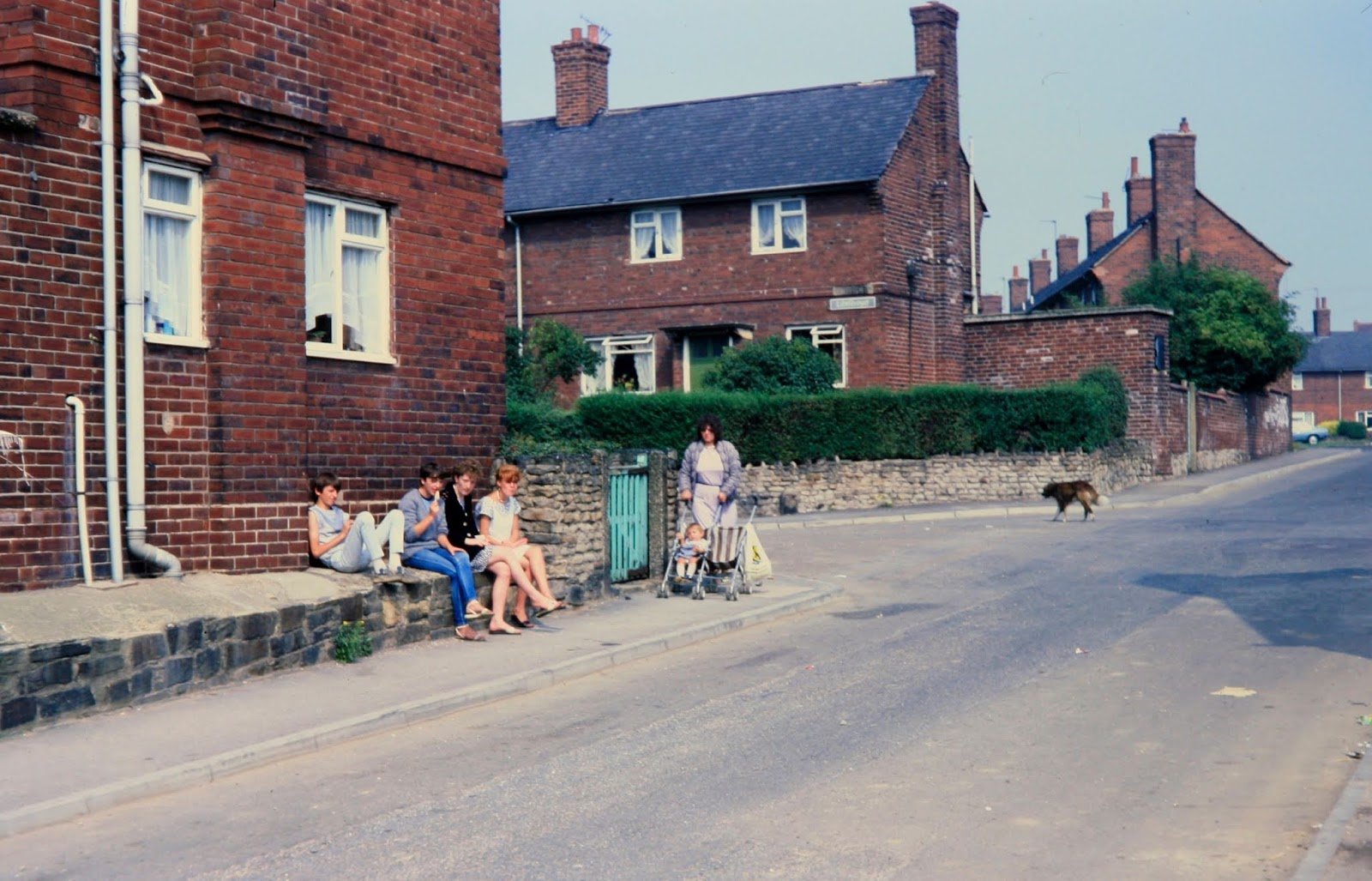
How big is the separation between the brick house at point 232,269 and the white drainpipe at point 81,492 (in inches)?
1.1

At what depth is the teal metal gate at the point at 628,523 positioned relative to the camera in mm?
16672

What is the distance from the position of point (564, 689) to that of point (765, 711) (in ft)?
6.45

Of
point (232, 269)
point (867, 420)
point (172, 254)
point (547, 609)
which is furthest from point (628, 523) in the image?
point (867, 420)

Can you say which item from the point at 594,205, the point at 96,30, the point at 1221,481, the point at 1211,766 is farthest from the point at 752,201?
the point at 1211,766

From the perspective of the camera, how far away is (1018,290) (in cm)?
9125

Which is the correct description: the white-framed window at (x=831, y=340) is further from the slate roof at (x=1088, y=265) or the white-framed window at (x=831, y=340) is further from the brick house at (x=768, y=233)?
the slate roof at (x=1088, y=265)

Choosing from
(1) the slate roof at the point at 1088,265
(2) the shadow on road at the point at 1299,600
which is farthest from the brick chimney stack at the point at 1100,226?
(2) the shadow on road at the point at 1299,600

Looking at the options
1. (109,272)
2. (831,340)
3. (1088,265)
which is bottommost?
(109,272)

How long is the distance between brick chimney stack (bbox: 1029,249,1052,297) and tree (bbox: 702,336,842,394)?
5264cm

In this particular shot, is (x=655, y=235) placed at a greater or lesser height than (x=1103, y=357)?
greater

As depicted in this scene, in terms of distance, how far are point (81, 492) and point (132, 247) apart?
1865mm

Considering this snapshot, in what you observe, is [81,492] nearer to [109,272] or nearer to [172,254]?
[109,272]

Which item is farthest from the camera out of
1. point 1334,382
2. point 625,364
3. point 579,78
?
point 1334,382

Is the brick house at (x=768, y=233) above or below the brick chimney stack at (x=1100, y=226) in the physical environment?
below
